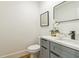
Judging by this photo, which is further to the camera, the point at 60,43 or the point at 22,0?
the point at 22,0

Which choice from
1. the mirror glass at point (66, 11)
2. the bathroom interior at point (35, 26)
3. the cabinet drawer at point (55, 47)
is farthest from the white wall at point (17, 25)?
the cabinet drawer at point (55, 47)

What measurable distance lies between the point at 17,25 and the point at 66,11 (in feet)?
6.28

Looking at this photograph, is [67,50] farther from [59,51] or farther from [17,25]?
[17,25]

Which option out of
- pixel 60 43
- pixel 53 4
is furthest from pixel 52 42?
pixel 53 4

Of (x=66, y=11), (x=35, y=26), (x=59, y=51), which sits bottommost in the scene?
(x=59, y=51)

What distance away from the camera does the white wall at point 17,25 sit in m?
3.18

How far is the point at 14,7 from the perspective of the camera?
3396mm

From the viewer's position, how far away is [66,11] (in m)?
2.17

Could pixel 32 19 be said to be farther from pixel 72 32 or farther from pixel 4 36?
pixel 72 32

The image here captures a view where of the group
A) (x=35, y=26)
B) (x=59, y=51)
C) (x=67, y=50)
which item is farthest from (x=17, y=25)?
(x=67, y=50)

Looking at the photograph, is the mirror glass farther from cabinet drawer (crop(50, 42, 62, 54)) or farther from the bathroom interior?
cabinet drawer (crop(50, 42, 62, 54))

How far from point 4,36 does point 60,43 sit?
2159mm

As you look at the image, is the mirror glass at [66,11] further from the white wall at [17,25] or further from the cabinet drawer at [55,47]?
the white wall at [17,25]

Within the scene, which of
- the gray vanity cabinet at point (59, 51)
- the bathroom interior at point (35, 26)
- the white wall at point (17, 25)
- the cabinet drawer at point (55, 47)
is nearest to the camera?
the gray vanity cabinet at point (59, 51)
